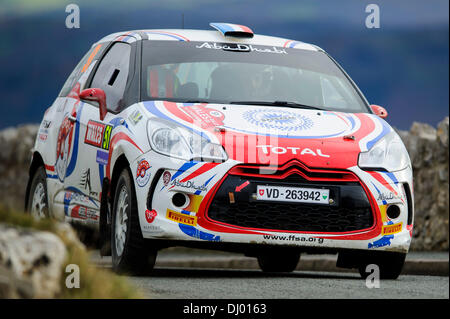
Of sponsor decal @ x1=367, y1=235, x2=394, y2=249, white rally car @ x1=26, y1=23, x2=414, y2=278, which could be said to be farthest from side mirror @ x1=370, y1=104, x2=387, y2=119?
sponsor decal @ x1=367, y1=235, x2=394, y2=249

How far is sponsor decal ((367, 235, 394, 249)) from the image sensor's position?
25.7ft

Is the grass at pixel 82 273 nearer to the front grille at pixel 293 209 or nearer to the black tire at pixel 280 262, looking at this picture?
the front grille at pixel 293 209

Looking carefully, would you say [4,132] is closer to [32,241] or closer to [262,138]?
[262,138]

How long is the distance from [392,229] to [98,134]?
7.72 feet

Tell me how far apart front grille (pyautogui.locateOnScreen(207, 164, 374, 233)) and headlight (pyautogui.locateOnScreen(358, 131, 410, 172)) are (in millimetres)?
184

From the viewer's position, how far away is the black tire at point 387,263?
8.43 metres

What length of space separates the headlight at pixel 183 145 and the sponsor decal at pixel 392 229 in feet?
4.22

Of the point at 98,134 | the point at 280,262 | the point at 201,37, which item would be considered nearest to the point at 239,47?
the point at 201,37

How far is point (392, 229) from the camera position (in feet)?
26.0

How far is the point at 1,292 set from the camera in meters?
4.04

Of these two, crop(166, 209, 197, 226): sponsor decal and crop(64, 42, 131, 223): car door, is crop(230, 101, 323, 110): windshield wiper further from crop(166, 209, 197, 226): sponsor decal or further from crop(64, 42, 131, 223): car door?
crop(166, 209, 197, 226): sponsor decal

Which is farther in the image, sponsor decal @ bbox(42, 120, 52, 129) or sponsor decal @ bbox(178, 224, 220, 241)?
sponsor decal @ bbox(42, 120, 52, 129)

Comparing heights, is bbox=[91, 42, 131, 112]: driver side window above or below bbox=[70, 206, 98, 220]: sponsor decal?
above
